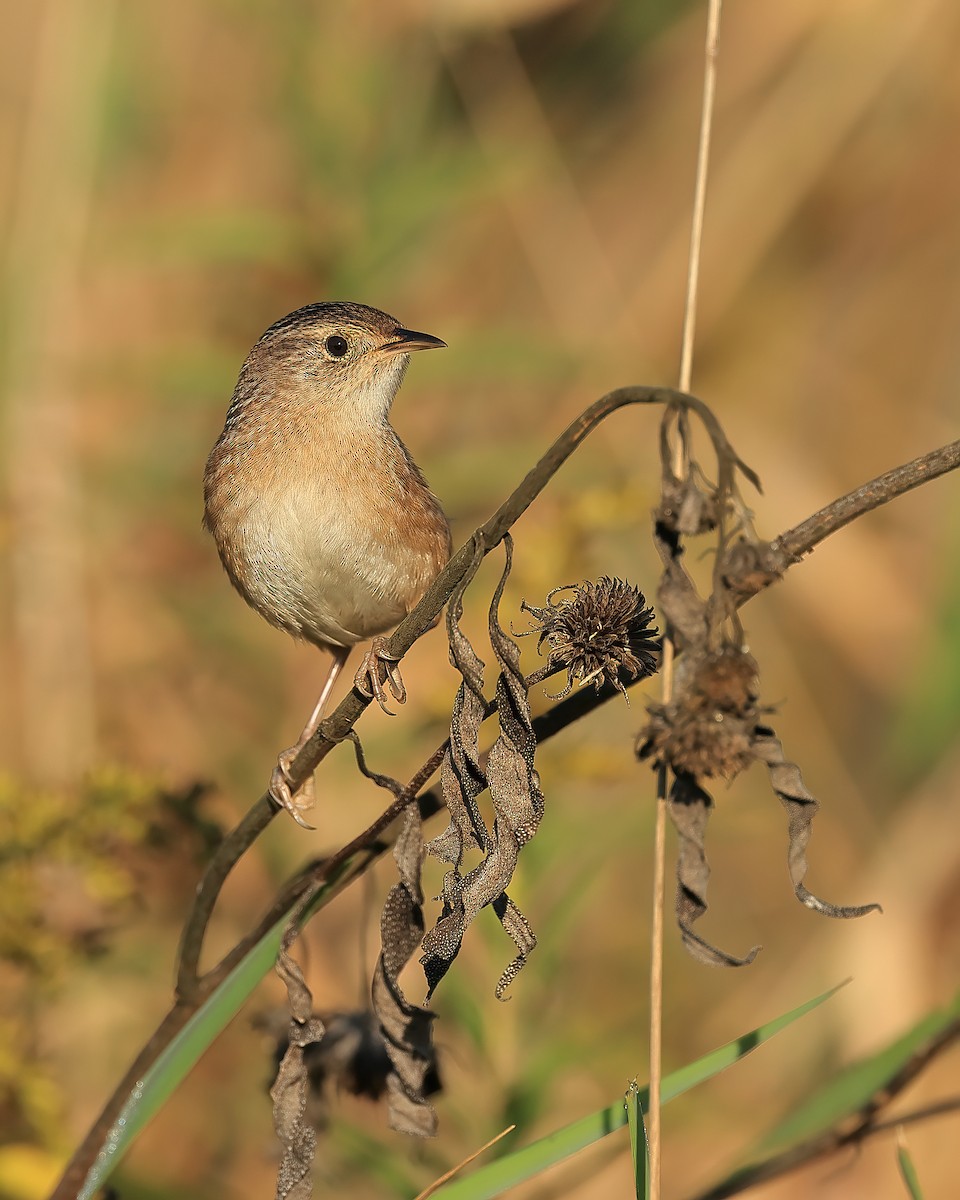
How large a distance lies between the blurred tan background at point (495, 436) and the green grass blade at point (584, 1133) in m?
1.05

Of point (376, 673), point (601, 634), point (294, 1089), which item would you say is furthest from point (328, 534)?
point (601, 634)

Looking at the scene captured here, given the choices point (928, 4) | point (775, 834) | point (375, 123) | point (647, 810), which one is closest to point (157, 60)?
point (375, 123)

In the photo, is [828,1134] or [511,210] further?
[511,210]

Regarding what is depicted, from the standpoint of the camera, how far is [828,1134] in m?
2.39

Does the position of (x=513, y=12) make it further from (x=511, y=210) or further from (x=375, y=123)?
(x=375, y=123)

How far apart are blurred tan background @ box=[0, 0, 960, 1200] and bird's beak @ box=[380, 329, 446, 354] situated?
1.46 ft

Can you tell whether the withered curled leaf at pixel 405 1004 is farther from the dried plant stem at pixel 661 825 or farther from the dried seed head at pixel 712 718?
the dried seed head at pixel 712 718

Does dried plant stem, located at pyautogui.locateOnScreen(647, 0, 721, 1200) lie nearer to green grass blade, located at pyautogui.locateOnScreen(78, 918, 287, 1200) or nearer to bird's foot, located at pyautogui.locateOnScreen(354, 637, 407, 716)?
green grass blade, located at pyautogui.locateOnScreen(78, 918, 287, 1200)

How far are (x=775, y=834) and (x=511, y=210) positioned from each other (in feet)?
7.74

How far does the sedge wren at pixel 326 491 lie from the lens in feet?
10.0

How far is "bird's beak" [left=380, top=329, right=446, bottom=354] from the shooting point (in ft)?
10.7

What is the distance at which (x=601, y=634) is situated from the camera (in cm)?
165

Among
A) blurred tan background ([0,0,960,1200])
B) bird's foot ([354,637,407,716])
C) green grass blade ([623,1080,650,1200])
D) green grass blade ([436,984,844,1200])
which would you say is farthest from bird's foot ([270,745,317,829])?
green grass blade ([623,1080,650,1200])

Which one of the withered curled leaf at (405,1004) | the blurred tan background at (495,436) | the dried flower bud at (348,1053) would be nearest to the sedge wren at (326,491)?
the blurred tan background at (495,436)
